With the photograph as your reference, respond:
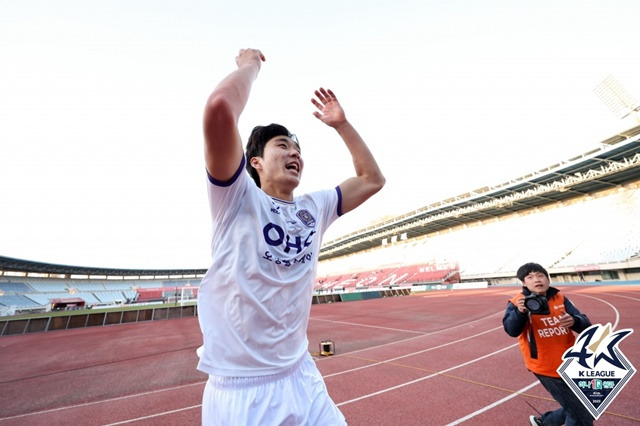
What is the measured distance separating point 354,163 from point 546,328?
10.3 ft

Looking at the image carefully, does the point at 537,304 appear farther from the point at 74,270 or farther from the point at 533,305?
the point at 74,270

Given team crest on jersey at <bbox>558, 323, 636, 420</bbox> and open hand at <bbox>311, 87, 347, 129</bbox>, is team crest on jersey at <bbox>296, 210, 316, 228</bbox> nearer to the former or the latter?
open hand at <bbox>311, 87, 347, 129</bbox>

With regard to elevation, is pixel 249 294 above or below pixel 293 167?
below

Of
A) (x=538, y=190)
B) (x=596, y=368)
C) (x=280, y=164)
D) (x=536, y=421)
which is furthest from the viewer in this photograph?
(x=538, y=190)

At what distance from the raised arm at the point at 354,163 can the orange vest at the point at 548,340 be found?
272 centimetres

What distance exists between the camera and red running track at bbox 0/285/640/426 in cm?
451

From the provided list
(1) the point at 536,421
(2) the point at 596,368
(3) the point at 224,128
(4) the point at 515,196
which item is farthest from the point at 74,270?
(4) the point at 515,196

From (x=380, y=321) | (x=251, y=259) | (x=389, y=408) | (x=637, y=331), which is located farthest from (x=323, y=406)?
(x=380, y=321)

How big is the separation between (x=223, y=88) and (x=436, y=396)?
5893mm

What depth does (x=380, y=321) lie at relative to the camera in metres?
14.5

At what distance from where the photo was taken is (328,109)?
86.9 inches

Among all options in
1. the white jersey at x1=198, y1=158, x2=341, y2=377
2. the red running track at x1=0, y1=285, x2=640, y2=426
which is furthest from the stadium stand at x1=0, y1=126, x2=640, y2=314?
the white jersey at x1=198, y1=158, x2=341, y2=377

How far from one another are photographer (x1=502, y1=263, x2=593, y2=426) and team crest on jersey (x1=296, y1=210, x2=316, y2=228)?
2.82m

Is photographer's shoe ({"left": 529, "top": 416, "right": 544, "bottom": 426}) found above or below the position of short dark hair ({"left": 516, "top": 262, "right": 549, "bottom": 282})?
below
